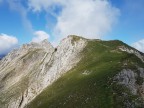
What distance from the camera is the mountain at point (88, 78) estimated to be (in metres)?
73.9

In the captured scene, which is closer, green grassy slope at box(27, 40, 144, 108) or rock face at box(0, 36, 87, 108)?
green grassy slope at box(27, 40, 144, 108)

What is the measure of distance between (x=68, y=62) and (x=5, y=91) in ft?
211

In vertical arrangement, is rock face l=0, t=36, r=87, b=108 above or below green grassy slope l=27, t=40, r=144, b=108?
above

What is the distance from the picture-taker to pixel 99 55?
111875 millimetres

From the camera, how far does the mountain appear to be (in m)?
73.9

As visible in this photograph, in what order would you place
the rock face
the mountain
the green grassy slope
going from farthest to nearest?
the rock face, the mountain, the green grassy slope

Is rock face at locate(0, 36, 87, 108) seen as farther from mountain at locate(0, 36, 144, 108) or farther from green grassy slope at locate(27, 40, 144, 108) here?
green grassy slope at locate(27, 40, 144, 108)

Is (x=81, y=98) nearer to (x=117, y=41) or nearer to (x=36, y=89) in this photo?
(x=117, y=41)

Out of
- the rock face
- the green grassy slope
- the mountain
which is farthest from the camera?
the rock face

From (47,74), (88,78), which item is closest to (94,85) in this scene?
(88,78)

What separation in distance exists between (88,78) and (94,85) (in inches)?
342

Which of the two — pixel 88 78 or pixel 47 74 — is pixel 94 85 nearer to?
pixel 88 78

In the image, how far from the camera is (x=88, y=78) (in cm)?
9119

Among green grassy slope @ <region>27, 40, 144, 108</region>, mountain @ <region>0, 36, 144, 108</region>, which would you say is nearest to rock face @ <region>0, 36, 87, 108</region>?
mountain @ <region>0, 36, 144, 108</region>
